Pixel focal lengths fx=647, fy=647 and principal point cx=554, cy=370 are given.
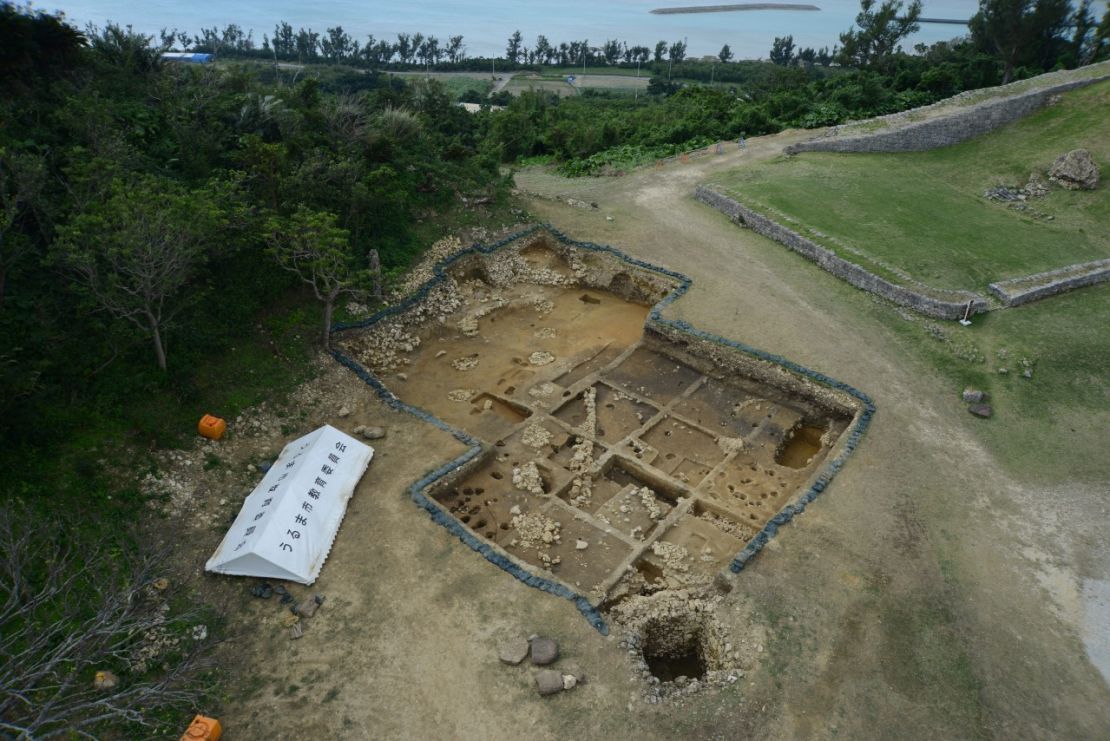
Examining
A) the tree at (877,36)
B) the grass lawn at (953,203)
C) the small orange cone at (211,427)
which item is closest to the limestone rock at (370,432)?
the small orange cone at (211,427)

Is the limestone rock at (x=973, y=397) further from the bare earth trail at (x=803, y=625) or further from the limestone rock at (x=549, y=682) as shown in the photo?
the limestone rock at (x=549, y=682)

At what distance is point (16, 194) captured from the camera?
14219 millimetres

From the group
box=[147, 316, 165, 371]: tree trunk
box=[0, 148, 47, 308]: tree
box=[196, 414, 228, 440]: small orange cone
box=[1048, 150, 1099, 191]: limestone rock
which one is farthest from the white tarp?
box=[1048, 150, 1099, 191]: limestone rock

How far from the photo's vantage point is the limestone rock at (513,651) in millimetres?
10461

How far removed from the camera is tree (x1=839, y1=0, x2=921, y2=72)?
39.4 m

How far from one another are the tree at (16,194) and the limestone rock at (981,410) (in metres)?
21.7

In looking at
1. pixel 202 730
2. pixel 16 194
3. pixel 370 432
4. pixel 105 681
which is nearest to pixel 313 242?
pixel 370 432

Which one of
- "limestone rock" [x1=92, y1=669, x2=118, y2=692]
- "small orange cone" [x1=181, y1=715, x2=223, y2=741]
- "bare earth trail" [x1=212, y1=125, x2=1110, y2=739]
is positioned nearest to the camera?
"small orange cone" [x1=181, y1=715, x2=223, y2=741]

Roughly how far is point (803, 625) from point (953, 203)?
2097cm

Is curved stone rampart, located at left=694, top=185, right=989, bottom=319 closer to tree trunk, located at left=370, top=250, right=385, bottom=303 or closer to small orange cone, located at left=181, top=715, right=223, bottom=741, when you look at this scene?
tree trunk, located at left=370, top=250, right=385, bottom=303

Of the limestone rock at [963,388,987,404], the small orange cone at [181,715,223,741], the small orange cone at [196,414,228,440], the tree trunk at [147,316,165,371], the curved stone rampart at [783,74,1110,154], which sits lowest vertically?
the small orange cone at [181,715,223,741]

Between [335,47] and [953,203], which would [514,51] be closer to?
[335,47]

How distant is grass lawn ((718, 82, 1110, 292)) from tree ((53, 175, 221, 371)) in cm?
1921

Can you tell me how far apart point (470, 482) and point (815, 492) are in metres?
7.61
